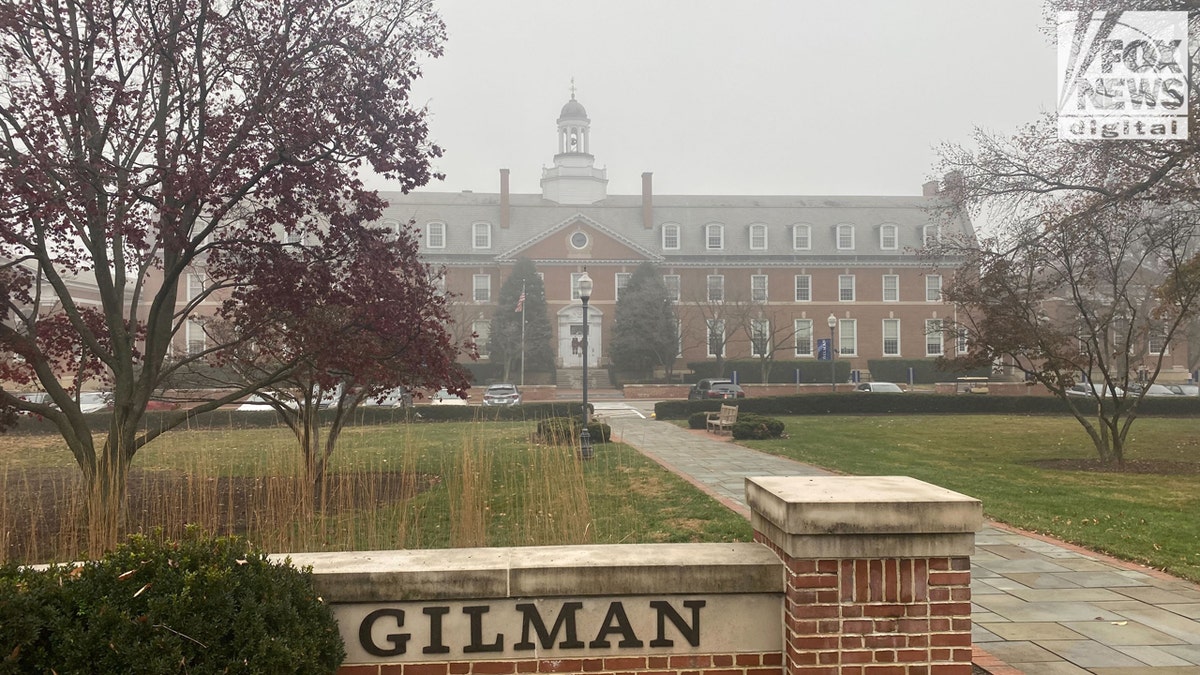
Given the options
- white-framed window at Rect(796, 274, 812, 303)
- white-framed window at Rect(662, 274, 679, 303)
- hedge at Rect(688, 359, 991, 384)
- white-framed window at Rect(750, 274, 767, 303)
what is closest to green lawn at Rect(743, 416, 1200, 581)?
hedge at Rect(688, 359, 991, 384)

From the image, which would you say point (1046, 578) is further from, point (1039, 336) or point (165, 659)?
point (1039, 336)

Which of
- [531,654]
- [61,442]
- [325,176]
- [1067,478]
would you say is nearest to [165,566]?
[531,654]

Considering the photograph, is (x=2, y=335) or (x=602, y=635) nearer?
(x=602, y=635)

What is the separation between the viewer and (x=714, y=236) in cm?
5872

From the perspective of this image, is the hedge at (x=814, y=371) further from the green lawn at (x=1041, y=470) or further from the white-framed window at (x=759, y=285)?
the green lawn at (x=1041, y=470)

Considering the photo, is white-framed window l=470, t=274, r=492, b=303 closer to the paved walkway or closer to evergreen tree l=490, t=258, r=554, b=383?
evergreen tree l=490, t=258, r=554, b=383

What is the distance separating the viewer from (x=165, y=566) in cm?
304

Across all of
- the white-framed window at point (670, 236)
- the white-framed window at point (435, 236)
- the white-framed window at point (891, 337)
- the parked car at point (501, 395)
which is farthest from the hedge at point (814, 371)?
the white-framed window at point (435, 236)

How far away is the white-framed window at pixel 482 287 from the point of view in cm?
5641

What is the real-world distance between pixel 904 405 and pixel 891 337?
30.3 m

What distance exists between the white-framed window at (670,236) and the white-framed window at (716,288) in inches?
146

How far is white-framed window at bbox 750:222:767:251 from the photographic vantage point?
58.6 m

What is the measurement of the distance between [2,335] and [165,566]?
595 centimetres

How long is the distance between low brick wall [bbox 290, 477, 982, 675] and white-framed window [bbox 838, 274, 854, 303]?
56.4m
